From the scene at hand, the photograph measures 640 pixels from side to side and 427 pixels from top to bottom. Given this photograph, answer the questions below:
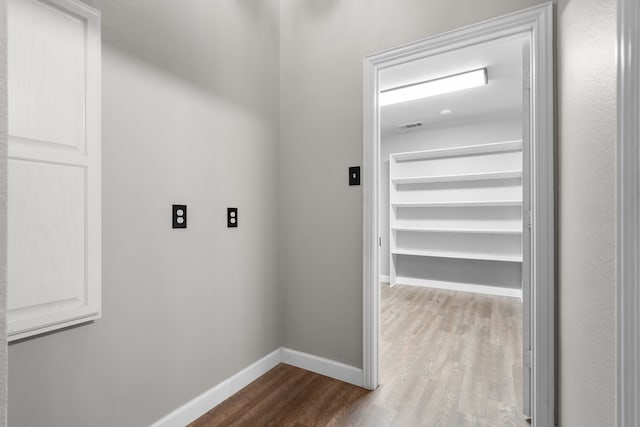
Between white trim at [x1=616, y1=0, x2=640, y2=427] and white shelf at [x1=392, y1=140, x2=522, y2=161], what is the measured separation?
383 centimetres

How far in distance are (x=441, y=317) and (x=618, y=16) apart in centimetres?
314

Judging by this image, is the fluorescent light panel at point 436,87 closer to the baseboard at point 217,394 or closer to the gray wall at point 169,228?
the gray wall at point 169,228

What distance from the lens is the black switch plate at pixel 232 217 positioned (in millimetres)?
1873

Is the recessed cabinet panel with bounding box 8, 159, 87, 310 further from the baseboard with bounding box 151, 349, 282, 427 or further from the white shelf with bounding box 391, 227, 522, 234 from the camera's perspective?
the white shelf with bounding box 391, 227, 522, 234

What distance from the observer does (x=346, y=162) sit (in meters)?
2.02

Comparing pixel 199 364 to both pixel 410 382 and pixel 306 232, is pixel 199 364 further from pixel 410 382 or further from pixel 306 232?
pixel 410 382

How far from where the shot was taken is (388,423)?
163 cm

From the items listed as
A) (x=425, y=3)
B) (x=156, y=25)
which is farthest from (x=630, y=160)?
(x=156, y=25)

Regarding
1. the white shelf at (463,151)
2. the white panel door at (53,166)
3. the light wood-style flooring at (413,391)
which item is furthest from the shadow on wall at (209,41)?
the white shelf at (463,151)

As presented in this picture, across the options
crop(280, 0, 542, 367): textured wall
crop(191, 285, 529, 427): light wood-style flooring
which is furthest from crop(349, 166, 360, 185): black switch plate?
crop(191, 285, 529, 427): light wood-style flooring

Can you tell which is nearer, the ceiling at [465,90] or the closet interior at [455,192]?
the ceiling at [465,90]

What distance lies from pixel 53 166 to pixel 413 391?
7.08ft

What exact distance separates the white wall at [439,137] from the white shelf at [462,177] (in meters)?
0.41

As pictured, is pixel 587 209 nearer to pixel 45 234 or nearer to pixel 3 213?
pixel 3 213
